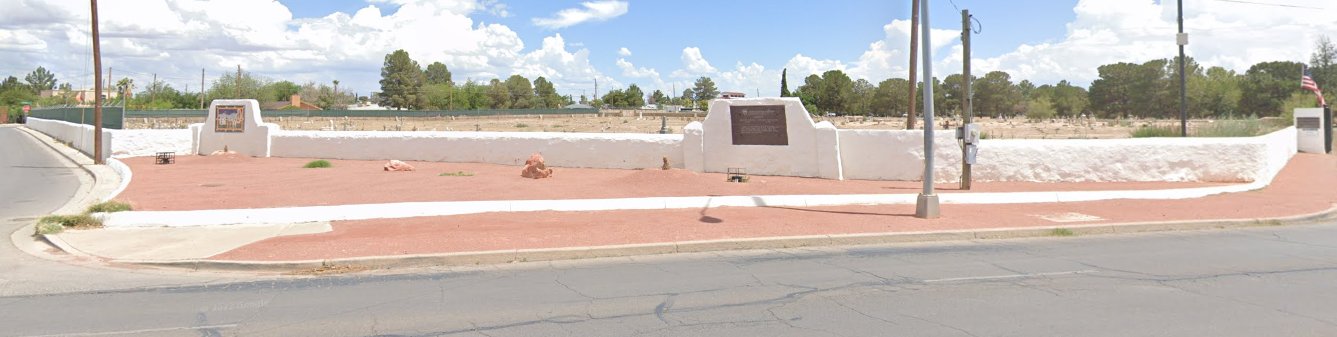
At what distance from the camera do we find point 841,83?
108 m

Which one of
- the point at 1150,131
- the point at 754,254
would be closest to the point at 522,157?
the point at 754,254

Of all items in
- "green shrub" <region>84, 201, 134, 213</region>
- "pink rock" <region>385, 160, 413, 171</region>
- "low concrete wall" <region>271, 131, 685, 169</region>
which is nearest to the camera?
"green shrub" <region>84, 201, 134, 213</region>

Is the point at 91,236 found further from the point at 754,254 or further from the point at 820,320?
the point at 820,320

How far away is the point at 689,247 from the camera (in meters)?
11.4

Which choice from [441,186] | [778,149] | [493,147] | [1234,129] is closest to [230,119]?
[493,147]

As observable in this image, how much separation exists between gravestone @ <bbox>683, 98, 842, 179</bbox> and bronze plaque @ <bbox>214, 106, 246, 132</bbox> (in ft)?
61.9

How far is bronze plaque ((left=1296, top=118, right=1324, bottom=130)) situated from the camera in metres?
30.2

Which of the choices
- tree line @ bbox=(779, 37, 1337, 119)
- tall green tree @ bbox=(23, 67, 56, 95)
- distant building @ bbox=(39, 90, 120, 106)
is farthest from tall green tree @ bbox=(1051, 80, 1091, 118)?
tall green tree @ bbox=(23, 67, 56, 95)

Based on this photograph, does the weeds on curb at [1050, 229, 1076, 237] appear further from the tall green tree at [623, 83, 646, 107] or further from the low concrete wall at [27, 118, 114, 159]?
the tall green tree at [623, 83, 646, 107]

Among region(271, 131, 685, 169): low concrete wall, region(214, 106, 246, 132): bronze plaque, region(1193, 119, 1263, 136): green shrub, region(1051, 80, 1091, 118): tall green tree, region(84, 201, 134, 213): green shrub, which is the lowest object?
region(84, 201, 134, 213): green shrub

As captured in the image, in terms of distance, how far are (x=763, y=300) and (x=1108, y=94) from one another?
10465 cm

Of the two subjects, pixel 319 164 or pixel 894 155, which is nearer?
pixel 894 155

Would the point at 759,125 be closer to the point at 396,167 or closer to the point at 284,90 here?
the point at 396,167

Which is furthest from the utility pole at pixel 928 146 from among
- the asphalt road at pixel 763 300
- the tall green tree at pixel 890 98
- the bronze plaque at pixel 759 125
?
the tall green tree at pixel 890 98
